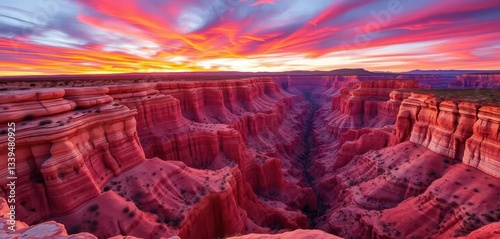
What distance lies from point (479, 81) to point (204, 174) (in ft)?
547

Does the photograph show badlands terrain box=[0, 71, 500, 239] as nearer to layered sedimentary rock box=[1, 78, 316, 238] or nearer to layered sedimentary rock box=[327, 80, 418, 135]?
layered sedimentary rock box=[1, 78, 316, 238]

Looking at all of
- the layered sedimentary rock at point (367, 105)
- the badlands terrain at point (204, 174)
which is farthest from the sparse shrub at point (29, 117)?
the layered sedimentary rock at point (367, 105)

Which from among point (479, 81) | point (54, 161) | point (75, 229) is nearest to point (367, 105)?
point (75, 229)

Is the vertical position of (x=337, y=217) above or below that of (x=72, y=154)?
below

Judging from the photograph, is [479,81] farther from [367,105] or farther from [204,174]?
[204,174]

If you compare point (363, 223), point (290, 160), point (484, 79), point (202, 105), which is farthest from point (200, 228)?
point (484, 79)

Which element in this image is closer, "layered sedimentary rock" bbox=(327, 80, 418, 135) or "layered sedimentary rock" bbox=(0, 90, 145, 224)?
"layered sedimentary rock" bbox=(0, 90, 145, 224)

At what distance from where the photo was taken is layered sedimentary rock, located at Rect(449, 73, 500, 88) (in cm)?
11678

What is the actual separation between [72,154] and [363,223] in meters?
26.1

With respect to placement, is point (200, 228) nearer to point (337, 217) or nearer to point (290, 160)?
point (337, 217)

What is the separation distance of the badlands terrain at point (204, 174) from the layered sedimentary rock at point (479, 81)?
120602 millimetres

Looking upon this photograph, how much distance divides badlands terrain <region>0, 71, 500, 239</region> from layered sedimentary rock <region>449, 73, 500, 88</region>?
121m

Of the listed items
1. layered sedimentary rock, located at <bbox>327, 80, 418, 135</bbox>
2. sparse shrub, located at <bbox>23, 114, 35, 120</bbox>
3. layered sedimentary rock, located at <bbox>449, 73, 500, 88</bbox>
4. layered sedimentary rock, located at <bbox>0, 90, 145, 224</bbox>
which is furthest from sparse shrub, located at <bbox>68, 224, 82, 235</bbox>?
layered sedimentary rock, located at <bbox>449, 73, 500, 88</bbox>

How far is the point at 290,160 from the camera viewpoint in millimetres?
53688
